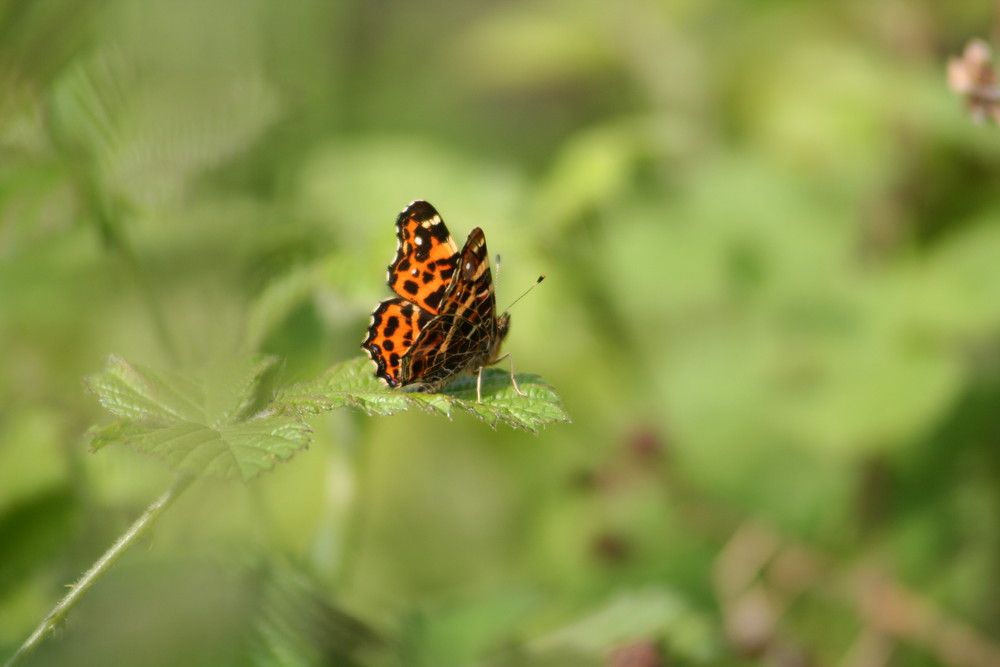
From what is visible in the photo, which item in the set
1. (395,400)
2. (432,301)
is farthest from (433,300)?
(395,400)

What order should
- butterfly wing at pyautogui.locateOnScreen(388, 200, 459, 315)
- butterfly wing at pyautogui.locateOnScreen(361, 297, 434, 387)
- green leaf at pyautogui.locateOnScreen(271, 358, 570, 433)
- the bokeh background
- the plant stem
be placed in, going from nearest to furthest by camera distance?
the plant stem, green leaf at pyautogui.locateOnScreen(271, 358, 570, 433), butterfly wing at pyautogui.locateOnScreen(361, 297, 434, 387), butterfly wing at pyautogui.locateOnScreen(388, 200, 459, 315), the bokeh background

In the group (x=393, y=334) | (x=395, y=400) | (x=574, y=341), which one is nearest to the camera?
(x=395, y=400)

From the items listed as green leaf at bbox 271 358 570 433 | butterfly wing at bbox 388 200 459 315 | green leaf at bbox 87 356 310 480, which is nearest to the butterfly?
butterfly wing at bbox 388 200 459 315

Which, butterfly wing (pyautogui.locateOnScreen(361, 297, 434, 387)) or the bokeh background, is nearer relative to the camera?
butterfly wing (pyautogui.locateOnScreen(361, 297, 434, 387))

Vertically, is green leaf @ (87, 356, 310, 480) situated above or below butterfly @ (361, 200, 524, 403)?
below

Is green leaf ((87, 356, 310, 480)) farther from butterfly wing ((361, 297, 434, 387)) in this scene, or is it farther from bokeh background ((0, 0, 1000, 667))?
bokeh background ((0, 0, 1000, 667))

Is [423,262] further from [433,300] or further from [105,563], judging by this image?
[105,563]
